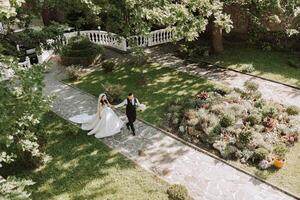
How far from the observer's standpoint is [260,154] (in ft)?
46.9

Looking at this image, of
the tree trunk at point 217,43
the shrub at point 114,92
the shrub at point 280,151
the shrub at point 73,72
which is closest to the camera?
the shrub at point 280,151

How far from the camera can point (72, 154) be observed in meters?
15.5

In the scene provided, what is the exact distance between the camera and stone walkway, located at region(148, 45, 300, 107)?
19.3m

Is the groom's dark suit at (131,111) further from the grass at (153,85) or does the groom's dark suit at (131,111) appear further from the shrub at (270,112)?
the shrub at (270,112)

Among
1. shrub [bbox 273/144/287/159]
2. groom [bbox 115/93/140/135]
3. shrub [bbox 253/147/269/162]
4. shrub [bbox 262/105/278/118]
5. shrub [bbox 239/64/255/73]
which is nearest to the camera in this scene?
shrub [bbox 253/147/269/162]

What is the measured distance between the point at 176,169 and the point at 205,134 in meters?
2.43

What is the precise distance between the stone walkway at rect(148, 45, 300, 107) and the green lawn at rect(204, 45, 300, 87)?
2.28ft

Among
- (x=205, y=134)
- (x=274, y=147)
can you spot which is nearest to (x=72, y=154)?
(x=205, y=134)

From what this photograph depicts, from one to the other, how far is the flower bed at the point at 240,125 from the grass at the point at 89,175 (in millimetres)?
3187

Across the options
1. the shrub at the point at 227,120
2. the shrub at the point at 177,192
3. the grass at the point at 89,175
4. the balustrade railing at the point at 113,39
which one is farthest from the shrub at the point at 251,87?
the balustrade railing at the point at 113,39

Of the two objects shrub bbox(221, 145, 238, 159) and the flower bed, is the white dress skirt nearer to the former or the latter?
the flower bed

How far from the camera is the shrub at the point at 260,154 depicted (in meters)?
14.3

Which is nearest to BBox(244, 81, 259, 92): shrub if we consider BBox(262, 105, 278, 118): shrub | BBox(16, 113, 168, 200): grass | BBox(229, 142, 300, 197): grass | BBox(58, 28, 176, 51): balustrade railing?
BBox(262, 105, 278, 118): shrub

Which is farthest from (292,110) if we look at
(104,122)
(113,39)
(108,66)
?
(113,39)
